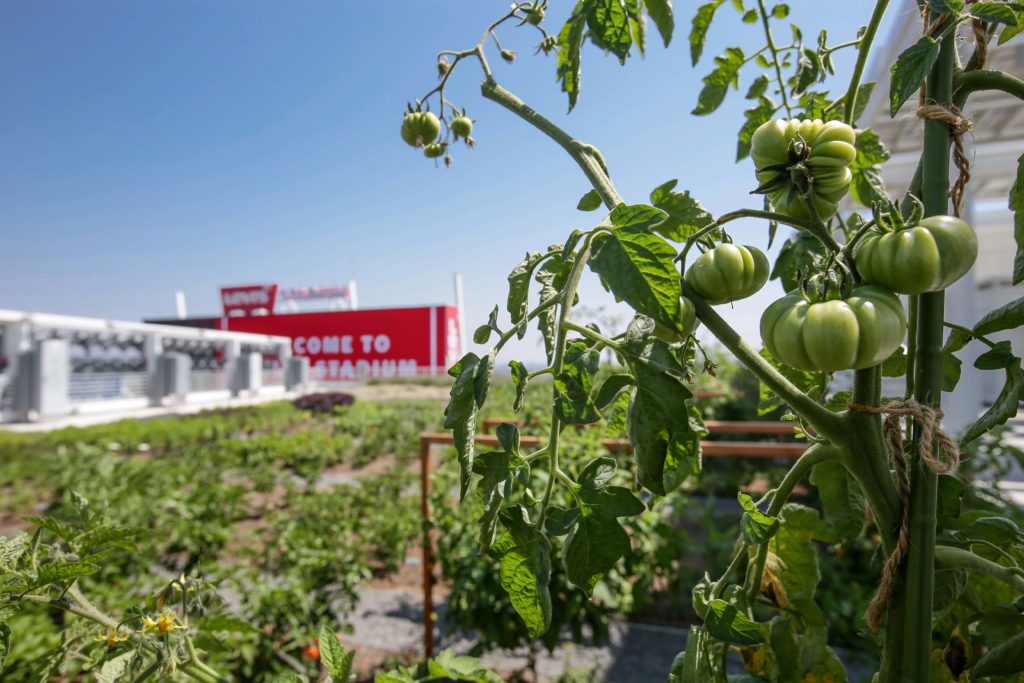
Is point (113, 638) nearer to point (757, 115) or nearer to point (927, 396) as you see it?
point (927, 396)

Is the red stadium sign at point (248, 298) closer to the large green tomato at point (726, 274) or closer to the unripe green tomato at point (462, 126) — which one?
the unripe green tomato at point (462, 126)

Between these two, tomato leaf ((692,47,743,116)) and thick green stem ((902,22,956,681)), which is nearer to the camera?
thick green stem ((902,22,956,681))

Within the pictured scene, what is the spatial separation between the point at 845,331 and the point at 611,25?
1.37 feet

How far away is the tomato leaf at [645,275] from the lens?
0.44m

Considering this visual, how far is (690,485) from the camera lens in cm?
535

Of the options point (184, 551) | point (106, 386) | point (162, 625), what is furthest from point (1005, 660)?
point (106, 386)

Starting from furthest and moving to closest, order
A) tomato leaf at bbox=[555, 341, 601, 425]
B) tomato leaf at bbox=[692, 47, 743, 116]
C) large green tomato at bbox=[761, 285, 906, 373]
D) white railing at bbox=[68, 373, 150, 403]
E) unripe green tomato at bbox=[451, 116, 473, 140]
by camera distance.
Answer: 1. white railing at bbox=[68, 373, 150, 403]
2. unripe green tomato at bbox=[451, 116, 473, 140]
3. tomato leaf at bbox=[692, 47, 743, 116]
4. tomato leaf at bbox=[555, 341, 601, 425]
5. large green tomato at bbox=[761, 285, 906, 373]

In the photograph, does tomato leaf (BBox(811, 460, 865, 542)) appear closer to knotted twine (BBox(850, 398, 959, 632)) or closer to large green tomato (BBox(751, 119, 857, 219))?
knotted twine (BBox(850, 398, 959, 632))

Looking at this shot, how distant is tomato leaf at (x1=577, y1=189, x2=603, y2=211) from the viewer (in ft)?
2.32

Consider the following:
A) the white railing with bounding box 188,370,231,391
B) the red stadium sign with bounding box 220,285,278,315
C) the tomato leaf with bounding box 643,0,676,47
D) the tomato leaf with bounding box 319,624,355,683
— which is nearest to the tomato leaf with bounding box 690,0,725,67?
the tomato leaf with bounding box 643,0,676,47

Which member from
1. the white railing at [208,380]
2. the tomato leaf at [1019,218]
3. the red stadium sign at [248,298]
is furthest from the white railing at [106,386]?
the tomato leaf at [1019,218]

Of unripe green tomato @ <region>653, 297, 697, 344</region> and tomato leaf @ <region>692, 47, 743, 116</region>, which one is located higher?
tomato leaf @ <region>692, 47, 743, 116</region>

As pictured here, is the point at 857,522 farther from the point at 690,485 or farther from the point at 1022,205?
the point at 690,485

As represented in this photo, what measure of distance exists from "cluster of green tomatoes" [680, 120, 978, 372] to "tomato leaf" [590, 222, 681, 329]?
0.06 meters
